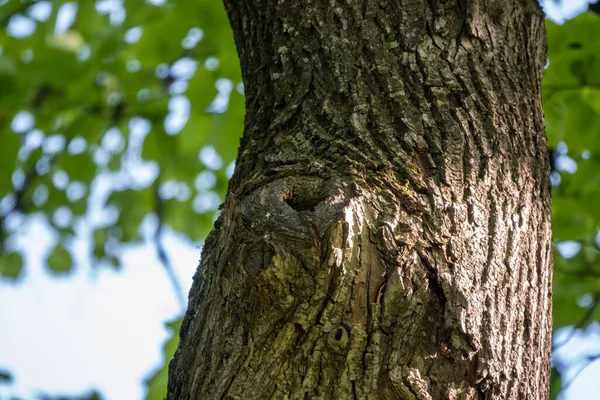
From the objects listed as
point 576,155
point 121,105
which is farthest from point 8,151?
point 576,155

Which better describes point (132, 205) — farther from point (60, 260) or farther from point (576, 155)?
point (576, 155)

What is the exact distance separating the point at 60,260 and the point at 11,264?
16.8 inches

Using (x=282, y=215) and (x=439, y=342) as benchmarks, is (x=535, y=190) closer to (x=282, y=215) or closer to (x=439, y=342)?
(x=439, y=342)

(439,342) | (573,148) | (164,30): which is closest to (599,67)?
(573,148)

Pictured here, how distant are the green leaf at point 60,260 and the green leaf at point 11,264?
10.8 inches

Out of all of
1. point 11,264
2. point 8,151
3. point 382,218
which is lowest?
point 382,218

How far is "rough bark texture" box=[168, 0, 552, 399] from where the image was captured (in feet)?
3.81

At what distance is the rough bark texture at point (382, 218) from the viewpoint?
3.81 feet

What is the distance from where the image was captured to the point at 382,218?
4.10 feet

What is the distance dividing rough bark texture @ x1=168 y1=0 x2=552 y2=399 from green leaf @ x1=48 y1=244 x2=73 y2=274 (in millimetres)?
5005

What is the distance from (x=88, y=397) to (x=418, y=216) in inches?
66.6

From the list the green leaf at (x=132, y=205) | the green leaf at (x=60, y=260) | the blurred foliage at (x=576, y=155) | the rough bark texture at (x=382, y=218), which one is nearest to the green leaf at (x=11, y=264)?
the green leaf at (x=60, y=260)

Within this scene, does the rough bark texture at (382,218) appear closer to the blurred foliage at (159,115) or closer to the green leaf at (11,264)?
the blurred foliage at (159,115)

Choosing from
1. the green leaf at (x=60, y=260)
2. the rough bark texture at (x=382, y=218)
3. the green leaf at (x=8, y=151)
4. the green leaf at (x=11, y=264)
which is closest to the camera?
the rough bark texture at (x=382, y=218)
